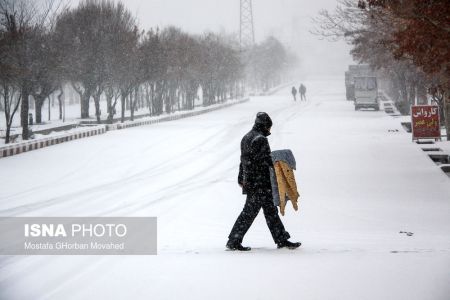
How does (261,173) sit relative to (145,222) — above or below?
above

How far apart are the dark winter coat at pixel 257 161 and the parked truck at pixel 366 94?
37663 mm

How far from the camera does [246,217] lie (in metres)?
7.03

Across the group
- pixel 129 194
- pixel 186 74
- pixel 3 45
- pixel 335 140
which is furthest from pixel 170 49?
pixel 129 194

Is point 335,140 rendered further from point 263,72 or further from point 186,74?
point 263,72

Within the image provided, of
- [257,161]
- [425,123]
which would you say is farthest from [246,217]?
[425,123]

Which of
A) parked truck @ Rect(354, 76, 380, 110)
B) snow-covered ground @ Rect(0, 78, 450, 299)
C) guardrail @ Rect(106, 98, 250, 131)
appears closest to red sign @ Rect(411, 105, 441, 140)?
snow-covered ground @ Rect(0, 78, 450, 299)

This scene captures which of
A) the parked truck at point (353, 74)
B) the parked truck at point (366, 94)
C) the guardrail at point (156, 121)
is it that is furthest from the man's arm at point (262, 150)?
the parked truck at point (353, 74)

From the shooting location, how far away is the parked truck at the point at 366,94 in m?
43.0

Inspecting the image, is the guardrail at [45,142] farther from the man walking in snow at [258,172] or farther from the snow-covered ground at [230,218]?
the man walking in snow at [258,172]

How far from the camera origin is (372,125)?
2977cm

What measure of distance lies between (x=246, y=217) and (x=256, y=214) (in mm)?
134

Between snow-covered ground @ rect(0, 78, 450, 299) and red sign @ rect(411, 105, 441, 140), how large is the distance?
0.64 m

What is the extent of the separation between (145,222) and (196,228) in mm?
1050

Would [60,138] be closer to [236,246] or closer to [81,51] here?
[81,51]
